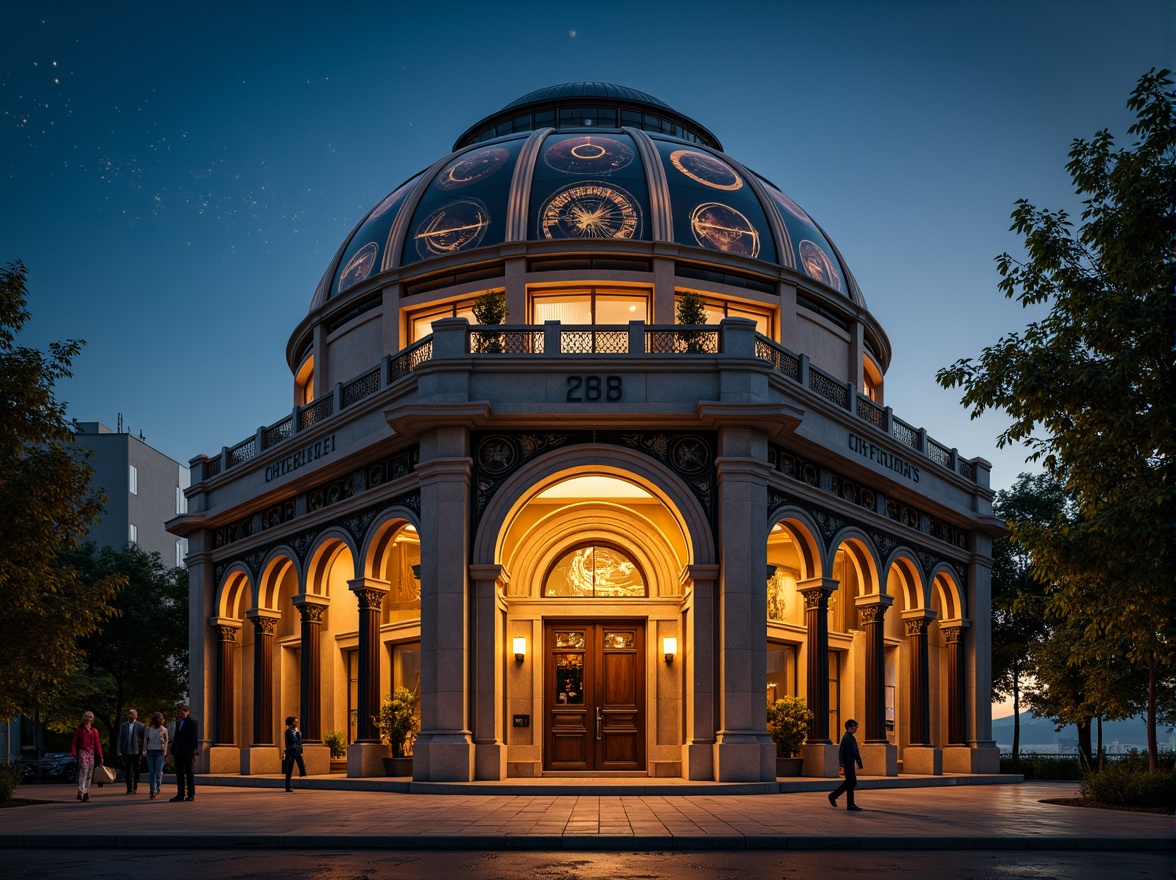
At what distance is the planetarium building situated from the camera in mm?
24875

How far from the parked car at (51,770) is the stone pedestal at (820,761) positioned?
3038 centimetres

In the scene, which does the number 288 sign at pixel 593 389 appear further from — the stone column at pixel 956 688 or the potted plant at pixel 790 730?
the stone column at pixel 956 688

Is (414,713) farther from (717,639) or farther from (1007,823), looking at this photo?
(1007,823)

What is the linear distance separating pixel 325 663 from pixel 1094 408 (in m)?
21.7

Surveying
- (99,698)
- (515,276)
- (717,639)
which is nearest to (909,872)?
(717,639)

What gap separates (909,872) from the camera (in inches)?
481

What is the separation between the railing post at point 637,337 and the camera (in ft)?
83.8

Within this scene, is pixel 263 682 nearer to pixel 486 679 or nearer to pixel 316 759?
pixel 316 759

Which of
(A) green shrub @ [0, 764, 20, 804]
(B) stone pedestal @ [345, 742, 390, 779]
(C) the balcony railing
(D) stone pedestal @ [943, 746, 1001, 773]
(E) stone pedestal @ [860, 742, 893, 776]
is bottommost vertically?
(D) stone pedestal @ [943, 746, 1001, 773]

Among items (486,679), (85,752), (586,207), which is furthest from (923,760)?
(85,752)

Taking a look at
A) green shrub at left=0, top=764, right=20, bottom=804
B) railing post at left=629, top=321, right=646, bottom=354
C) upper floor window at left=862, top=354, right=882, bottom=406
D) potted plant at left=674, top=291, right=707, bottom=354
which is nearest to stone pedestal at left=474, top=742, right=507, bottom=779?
railing post at left=629, top=321, right=646, bottom=354

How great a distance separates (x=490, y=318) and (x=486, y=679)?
8.02 metres

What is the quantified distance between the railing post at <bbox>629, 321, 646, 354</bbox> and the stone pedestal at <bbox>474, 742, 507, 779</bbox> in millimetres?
8799

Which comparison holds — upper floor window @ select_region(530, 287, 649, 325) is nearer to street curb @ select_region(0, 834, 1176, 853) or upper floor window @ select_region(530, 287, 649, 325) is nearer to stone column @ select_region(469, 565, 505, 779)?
stone column @ select_region(469, 565, 505, 779)
